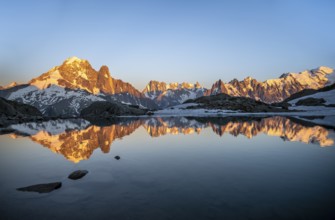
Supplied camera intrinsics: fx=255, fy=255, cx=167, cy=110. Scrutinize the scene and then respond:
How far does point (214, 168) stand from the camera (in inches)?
894

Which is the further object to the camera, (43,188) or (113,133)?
(113,133)

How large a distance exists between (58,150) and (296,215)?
29604mm

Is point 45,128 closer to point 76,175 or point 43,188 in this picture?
point 76,175

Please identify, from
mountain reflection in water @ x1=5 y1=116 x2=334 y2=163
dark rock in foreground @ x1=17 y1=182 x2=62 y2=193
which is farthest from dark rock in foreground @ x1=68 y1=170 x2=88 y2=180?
mountain reflection in water @ x1=5 y1=116 x2=334 y2=163

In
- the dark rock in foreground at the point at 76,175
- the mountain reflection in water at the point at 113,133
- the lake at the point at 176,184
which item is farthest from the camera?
the mountain reflection in water at the point at 113,133

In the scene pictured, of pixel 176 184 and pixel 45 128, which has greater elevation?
pixel 45 128

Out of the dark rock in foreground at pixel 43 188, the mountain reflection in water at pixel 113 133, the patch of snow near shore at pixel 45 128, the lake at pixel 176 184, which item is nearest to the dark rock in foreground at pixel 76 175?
the lake at pixel 176 184

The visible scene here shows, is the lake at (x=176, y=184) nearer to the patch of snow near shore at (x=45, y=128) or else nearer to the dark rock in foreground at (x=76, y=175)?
the dark rock in foreground at (x=76, y=175)

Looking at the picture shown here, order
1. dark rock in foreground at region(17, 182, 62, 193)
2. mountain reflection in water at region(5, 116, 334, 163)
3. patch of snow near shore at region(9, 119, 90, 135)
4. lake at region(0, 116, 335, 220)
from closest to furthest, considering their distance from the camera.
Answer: lake at region(0, 116, 335, 220) < dark rock in foreground at region(17, 182, 62, 193) < mountain reflection in water at region(5, 116, 334, 163) < patch of snow near shore at region(9, 119, 90, 135)

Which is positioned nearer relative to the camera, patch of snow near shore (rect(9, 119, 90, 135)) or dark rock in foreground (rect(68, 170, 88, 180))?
dark rock in foreground (rect(68, 170, 88, 180))

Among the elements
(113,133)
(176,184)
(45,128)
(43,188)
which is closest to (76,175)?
(43,188)

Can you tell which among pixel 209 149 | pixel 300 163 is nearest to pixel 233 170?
pixel 300 163

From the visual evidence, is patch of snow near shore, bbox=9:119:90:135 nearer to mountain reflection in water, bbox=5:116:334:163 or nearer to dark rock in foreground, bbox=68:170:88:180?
mountain reflection in water, bbox=5:116:334:163

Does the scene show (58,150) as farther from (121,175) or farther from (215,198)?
(215,198)
